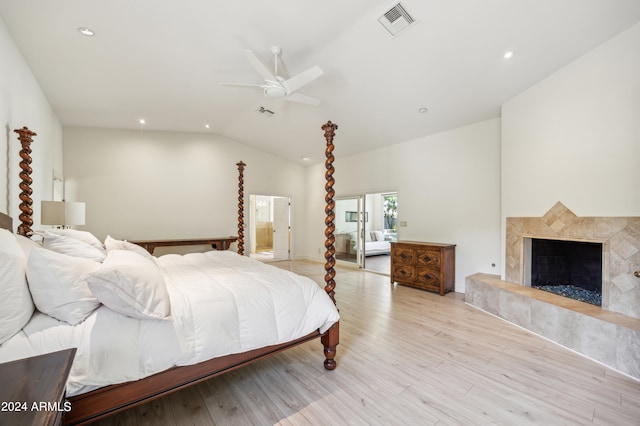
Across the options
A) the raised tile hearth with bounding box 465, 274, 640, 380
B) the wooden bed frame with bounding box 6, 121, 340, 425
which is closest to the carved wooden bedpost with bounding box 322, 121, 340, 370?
the wooden bed frame with bounding box 6, 121, 340, 425

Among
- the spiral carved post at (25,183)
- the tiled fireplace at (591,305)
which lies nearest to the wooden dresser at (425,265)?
the tiled fireplace at (591,305)

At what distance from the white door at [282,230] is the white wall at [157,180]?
0.91 metres

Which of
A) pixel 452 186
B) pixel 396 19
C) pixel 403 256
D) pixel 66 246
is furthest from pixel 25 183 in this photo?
pixel 452 186

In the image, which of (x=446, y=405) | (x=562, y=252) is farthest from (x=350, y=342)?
(x=562, y=252)

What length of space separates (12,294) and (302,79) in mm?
2742

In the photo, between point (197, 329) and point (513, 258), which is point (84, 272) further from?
point (513, 258)

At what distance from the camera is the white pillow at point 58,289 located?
4.53 feet

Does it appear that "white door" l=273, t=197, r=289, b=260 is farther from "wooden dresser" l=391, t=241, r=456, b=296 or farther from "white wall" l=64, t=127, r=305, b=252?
"wooden dresser" l=391, t=241, r=456, b=296

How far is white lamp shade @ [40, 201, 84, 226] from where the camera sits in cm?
299

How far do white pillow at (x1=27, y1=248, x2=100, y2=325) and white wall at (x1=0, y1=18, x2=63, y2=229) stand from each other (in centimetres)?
189

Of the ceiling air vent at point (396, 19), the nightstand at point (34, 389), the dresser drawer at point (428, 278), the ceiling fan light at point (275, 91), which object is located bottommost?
the dresser drawer at point (428, 278)

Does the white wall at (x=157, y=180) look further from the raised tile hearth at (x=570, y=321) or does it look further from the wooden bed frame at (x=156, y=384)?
the raised tile hearth at (x=570, y=321)

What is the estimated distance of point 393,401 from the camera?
6.30 ft

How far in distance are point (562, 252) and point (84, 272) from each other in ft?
16.5
